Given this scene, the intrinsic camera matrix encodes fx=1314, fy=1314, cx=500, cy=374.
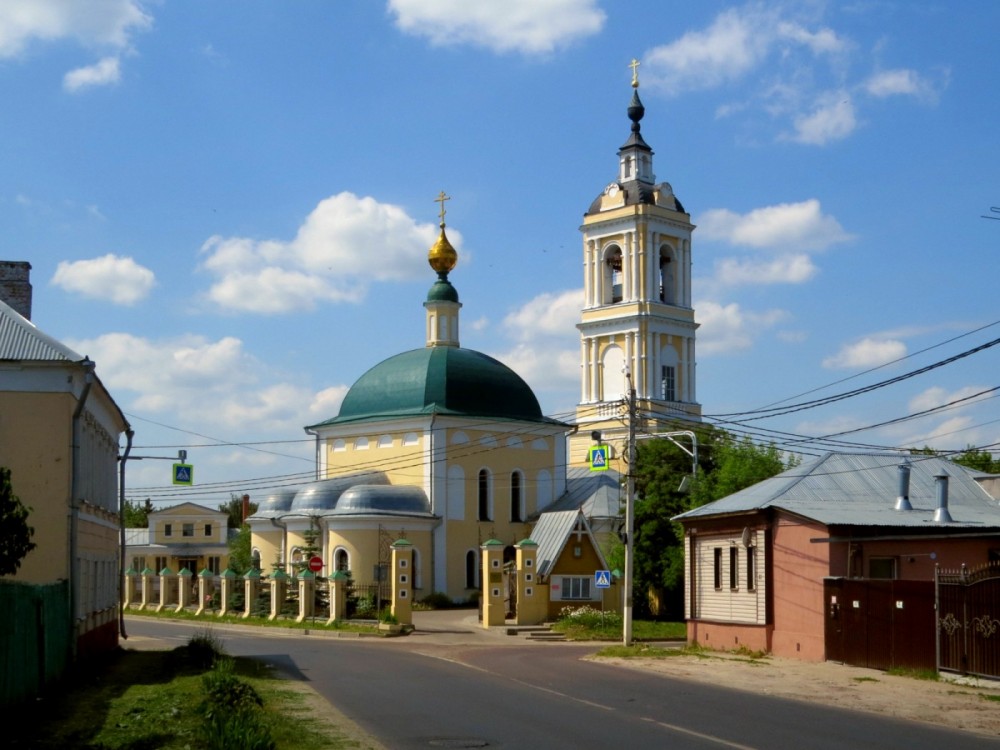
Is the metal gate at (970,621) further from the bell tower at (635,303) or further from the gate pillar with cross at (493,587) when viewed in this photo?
the bell tower at (635,303)

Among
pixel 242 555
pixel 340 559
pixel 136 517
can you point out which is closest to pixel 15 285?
pixel 340 559

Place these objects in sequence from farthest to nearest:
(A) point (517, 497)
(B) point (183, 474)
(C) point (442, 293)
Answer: (C) point (442, 293) < (A) point (517, 497) < (B) point (183, 474)

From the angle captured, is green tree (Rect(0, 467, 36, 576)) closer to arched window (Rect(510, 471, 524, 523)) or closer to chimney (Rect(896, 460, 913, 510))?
chimney (Rect(896, 460, 913, 510))

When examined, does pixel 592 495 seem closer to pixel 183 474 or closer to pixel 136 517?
pixel 183 474

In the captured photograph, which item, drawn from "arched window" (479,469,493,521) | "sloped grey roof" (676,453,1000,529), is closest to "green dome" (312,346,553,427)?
"arched window" (479,469,493,521)

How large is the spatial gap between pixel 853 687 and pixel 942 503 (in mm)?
9135

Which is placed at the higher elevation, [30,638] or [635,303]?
[635,303]

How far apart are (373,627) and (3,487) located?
88.0 ft

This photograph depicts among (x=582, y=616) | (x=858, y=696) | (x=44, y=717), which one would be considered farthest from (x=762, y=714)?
(x=582, y=616)

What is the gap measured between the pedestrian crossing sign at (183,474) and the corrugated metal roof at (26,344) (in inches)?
766

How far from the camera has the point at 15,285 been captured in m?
28.8

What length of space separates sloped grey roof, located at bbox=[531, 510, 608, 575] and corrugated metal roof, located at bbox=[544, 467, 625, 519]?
134 inches

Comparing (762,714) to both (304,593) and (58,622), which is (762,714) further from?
(304,593)

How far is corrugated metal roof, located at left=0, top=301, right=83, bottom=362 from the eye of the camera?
2288cm
